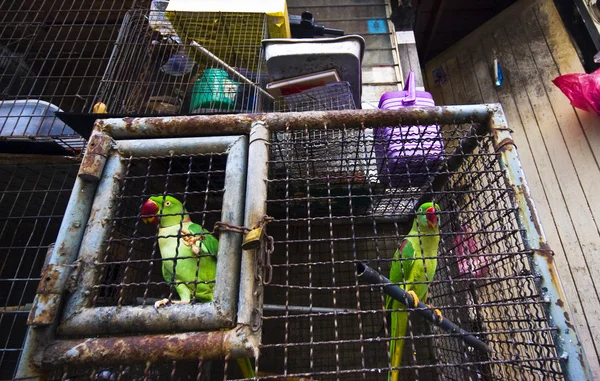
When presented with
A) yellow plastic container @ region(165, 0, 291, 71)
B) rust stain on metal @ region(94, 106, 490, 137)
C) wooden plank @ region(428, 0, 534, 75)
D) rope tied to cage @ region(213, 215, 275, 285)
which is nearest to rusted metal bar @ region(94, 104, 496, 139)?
rust stain on metal @ region(94, 106, 490, 137)

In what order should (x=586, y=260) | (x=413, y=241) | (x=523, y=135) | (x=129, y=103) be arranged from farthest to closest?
1. (x=523, y=135)
2. (x=129, y=103)
3. (x=586, y=260)
4. (x=413, y=241)

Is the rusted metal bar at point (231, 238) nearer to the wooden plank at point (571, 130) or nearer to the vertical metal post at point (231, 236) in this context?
the vertical metal post at point (231, 236)

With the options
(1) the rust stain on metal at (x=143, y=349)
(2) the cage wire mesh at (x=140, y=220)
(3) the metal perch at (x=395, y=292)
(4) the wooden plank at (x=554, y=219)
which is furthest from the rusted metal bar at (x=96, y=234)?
(4) the wooden plank at (x=554, y=219)

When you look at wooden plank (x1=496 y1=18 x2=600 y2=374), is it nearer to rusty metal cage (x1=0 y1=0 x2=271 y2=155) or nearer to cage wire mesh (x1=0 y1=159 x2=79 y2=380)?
rusty metal cage (x1=0 y1=0 x2=271 y2=155)

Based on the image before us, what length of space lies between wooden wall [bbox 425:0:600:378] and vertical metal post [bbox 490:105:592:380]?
5.55 feet

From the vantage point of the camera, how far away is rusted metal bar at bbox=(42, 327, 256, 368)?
0.87 meters

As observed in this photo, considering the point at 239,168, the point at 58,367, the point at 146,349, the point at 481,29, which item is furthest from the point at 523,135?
the point at 58,367

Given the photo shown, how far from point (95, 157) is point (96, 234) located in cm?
28

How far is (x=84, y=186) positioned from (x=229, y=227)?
0.55m

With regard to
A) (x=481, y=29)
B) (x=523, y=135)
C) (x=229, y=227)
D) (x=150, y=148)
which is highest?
(x=481, y=29)

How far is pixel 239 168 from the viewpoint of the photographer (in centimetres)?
113

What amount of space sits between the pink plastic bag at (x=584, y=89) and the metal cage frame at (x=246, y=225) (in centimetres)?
158

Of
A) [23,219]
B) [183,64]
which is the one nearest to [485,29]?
[183,64]

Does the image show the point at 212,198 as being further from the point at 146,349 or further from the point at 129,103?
the point at 146,349
